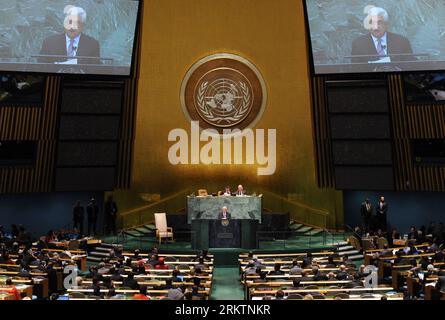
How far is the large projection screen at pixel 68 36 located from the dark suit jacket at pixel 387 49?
8.25 meters

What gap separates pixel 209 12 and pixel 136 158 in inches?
258

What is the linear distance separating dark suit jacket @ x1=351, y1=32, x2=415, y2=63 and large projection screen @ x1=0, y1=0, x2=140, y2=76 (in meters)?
8.25

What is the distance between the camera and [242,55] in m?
22.8

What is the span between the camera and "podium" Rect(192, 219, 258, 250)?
18.2 meters

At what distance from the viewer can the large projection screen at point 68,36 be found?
64.4ft

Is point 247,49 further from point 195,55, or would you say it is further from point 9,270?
point 9,270

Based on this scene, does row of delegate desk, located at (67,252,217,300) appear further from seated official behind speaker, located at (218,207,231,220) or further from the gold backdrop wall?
the gold backdrop wall

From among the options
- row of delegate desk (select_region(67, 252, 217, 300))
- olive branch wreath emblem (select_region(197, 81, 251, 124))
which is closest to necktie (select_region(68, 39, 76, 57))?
olive branch wreath emblem (select_region(197, 81, 251, 124))

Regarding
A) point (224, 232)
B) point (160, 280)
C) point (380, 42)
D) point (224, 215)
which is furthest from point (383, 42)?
point (160, 280)

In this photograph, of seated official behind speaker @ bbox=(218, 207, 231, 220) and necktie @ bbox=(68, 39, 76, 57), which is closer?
seated official behind speaker @ bbox=(218, 207, 231, 220)

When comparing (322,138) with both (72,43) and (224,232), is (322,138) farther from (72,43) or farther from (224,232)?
(72,43)

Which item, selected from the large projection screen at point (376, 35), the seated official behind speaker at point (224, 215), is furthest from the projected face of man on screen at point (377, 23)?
the seated official behind speaker at point (224, 215)

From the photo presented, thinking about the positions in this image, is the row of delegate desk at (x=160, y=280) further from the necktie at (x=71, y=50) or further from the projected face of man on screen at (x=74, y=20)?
the projected face of man on screen at (x=74, y=20)

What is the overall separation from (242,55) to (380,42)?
546 cm
